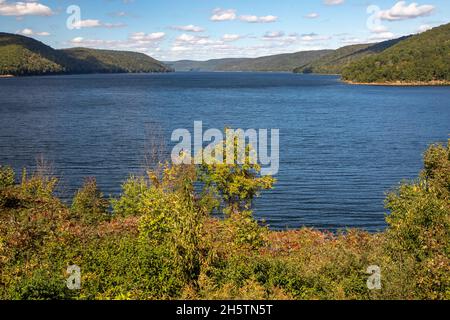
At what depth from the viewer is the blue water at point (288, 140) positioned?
195 ft


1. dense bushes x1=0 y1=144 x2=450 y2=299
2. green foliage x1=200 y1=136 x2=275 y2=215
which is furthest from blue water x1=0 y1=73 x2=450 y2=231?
dense bushes x1=0 y1=144 x2=450 y2=299

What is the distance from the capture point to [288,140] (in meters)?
97.1
